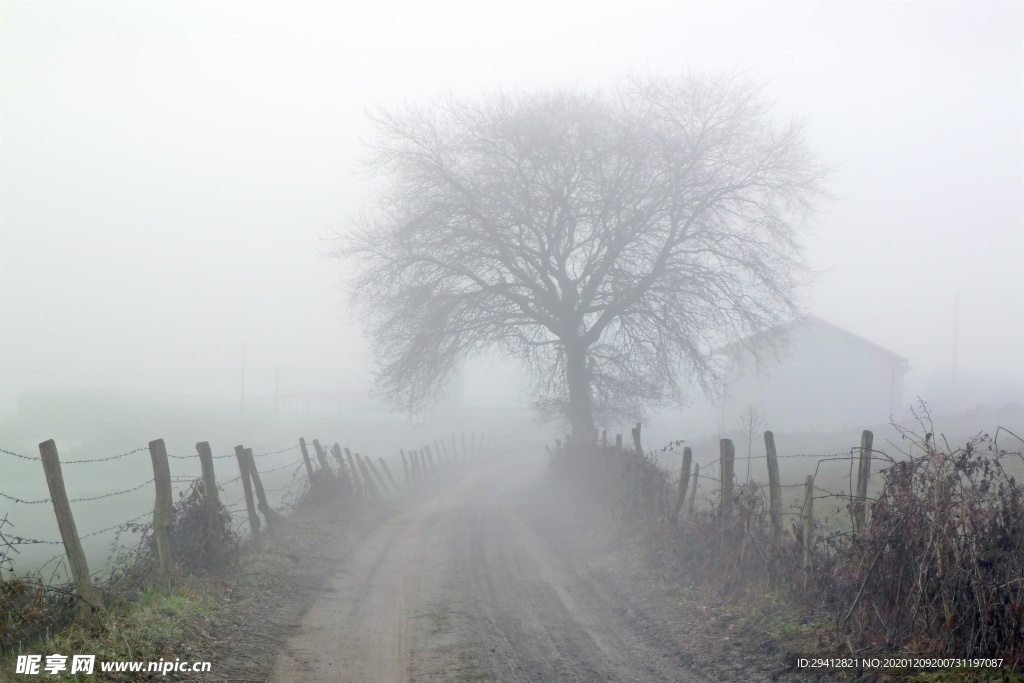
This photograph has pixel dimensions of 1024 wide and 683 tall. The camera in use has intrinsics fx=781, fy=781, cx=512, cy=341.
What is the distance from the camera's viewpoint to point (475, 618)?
8.88 m

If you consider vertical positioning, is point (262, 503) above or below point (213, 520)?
below

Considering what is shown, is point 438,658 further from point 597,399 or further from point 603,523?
point 597,399

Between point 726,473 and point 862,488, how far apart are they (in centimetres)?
220

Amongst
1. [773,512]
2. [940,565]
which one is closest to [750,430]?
[773,512]

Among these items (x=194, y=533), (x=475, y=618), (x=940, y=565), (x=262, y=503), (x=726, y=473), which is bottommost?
(x=475, y=618)

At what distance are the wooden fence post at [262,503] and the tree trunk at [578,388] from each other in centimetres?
1132

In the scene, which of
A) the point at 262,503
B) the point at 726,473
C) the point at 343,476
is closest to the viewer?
the point at 726,473

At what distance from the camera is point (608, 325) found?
2375 centimetres

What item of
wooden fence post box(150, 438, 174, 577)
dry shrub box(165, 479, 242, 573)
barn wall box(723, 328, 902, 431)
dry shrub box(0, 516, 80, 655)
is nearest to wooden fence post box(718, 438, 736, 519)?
dry shrub box(165, 479, 242, 573)

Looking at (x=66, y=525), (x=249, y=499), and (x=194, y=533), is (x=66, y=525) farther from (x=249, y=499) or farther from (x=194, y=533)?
(x=249, y=499)

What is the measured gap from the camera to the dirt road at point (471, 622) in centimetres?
709

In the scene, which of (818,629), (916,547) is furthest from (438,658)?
(916,547)

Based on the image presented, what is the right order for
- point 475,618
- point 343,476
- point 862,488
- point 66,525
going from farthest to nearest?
point 343,476, point 475,618, point 862,488, point 66,525

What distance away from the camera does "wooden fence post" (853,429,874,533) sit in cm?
787
